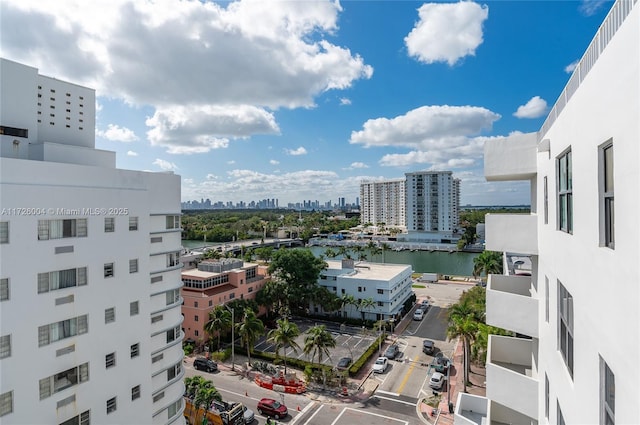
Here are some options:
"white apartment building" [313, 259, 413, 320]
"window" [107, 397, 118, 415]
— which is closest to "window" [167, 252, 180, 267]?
"window" [107, 397, 118, 415]

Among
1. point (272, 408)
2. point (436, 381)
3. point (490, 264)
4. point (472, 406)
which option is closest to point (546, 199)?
point (472, 406)

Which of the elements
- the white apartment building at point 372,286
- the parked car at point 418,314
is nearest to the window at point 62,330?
the white apartment building at point 372,286

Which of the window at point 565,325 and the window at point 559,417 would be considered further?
the window at point 559,417

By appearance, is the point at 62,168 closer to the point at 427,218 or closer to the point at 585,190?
the point at 585,190

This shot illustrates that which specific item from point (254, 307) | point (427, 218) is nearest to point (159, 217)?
point (254, 307)

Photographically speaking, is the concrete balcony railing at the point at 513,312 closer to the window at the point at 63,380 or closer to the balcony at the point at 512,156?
the balcony at the point at 512,156

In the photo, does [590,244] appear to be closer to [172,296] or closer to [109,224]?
[109,224]

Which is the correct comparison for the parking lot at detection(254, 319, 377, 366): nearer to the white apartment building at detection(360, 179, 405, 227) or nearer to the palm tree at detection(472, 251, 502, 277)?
the palm tree at detection(472, 251, 502, 277)
